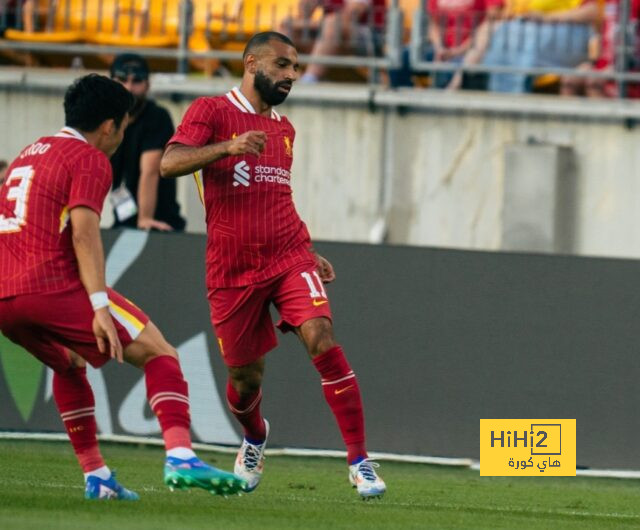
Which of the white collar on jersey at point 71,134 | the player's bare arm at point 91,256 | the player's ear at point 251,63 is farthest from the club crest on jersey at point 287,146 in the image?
the player's bare arm at point 91,256

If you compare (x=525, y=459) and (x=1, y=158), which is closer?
(x=525, y=459)

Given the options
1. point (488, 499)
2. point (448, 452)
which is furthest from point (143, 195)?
point (488, 499)

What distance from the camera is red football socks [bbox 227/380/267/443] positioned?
30.8 feet

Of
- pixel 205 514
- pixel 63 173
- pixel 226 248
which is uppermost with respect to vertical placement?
pixel 63 173

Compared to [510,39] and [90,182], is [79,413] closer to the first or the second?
[90,182]

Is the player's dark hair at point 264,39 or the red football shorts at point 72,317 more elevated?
the player's dark hair at point 264,39

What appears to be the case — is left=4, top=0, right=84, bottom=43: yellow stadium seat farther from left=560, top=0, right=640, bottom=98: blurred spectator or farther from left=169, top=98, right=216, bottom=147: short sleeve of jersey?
left=169, top=98, right=216, bottom=147: short sleeve of jersey

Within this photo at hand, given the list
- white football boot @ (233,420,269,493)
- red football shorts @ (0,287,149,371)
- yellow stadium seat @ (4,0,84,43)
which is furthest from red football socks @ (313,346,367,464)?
yellow stadium seat @ (4,0,84,43)

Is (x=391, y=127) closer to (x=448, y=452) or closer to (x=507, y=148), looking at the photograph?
(x=507, y=148)

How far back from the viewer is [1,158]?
52.7 ft

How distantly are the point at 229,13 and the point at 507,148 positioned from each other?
118 inches

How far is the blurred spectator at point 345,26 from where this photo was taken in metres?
15.6

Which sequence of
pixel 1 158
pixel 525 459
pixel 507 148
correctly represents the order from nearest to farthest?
pixel 525 459 < pixel 507 148 < pixel 1 158

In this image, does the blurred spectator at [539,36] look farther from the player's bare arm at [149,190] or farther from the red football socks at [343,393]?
the red football socks at [343,393]
